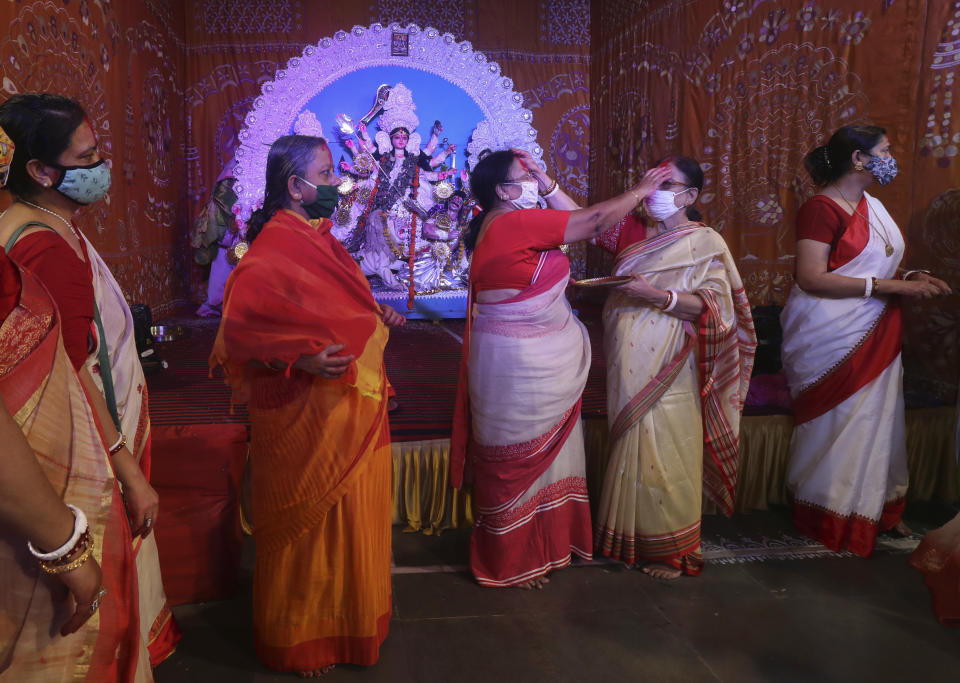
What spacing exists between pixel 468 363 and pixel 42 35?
123 inches

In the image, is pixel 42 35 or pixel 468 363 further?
pixel 42 35

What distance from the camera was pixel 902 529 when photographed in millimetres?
2943

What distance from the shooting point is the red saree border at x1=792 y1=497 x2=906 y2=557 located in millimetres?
2764

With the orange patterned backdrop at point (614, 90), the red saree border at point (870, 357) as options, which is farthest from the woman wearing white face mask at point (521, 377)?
the orange patterned backdrop at point (614, 90)

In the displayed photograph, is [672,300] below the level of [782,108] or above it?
below

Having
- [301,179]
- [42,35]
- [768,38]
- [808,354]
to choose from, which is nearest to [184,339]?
[42,35]

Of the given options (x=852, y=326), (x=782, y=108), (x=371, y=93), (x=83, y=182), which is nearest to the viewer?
(x=83, y=182)

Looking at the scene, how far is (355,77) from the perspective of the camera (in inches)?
262

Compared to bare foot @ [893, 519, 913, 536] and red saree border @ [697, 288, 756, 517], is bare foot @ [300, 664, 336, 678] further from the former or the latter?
bare foot @ [893, 519, 913, 536]

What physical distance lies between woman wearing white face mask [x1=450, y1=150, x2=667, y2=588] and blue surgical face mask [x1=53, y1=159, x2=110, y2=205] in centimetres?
115

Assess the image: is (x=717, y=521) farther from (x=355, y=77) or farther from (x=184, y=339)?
(x=355, y=77)

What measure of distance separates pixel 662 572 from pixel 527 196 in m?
1.44

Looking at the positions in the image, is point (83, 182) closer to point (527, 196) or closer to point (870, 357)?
point (527, 196)

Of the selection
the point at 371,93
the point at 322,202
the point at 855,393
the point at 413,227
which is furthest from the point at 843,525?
the point at 371,93
